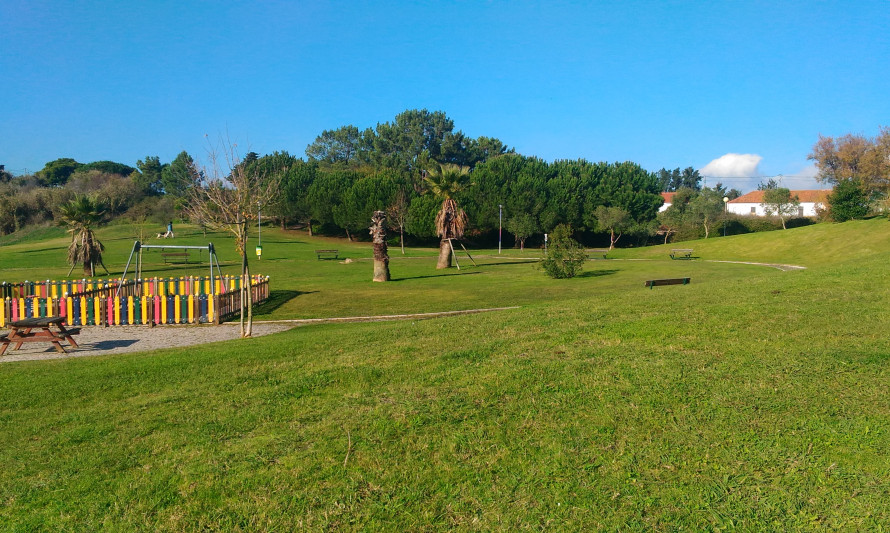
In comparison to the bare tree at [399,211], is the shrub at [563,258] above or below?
below

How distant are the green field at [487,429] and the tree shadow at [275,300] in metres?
9.65

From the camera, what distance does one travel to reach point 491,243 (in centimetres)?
7875

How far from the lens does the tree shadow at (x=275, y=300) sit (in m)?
20.4

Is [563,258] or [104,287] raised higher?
[563,258]

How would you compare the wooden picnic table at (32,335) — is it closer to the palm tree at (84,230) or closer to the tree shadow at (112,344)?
the tree shadow at (112,344)

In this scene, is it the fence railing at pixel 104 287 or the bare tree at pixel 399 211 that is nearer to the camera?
the fence railing at pixel 104 287

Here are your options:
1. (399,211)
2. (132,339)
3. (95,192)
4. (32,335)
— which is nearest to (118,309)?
(132,339)

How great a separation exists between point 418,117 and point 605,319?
11288cm

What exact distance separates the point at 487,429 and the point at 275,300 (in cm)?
1840

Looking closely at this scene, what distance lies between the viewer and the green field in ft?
14.4

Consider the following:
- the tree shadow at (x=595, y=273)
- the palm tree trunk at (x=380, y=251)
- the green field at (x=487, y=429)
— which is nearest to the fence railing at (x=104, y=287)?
the palm tree trunk at (x=380, y=251)

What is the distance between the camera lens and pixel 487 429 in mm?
5613

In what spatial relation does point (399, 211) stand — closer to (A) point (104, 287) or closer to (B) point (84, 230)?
(B) point (84, 230)

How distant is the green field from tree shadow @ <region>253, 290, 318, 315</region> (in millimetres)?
9650
